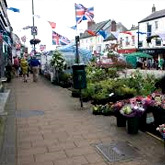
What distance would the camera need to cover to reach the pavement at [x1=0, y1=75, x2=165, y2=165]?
6.08 m

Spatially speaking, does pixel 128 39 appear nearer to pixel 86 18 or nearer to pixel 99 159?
pixel 86 18

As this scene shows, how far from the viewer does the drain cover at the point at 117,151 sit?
617 cm

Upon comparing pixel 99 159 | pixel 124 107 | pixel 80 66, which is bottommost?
pixel 99 159

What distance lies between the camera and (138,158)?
6070 mm

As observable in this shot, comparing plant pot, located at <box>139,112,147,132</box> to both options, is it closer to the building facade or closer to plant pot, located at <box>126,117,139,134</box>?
plant pot, located at <box>126,117,139,134</box>

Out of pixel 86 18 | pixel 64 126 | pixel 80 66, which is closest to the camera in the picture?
pixel 64 126

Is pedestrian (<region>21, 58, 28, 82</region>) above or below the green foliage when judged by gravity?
below

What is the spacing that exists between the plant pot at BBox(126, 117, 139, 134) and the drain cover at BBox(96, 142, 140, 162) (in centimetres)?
73

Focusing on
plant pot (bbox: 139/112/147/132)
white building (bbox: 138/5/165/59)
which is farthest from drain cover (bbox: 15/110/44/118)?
white building (bbox: 138/5/165/59)

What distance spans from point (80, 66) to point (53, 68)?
9.58m

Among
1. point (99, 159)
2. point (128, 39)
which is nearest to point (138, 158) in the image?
point (99, 159)

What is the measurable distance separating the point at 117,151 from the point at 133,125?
1285 millimetres

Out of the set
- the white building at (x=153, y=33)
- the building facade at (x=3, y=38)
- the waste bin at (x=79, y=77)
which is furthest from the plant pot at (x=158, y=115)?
the white building at (x=153, y=33)

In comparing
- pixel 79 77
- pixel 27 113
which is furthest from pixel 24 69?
pixel 27 113
